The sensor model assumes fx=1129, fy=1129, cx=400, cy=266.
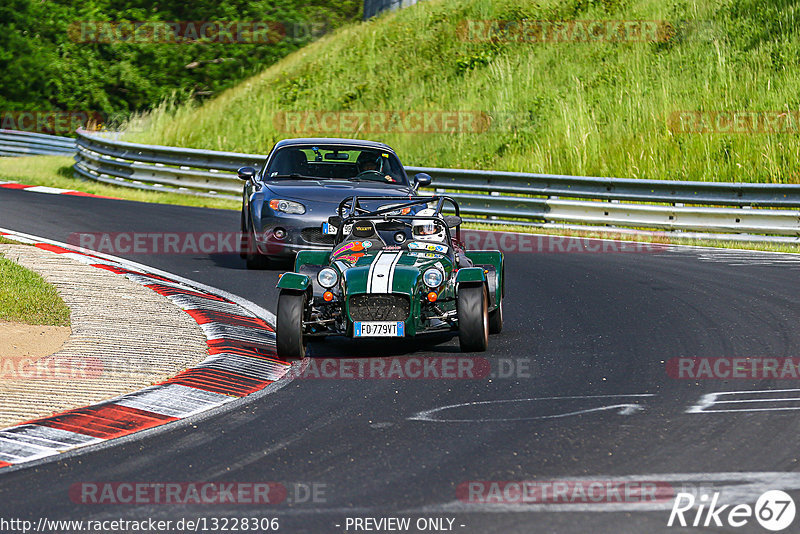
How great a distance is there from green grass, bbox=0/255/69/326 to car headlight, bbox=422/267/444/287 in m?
3.22

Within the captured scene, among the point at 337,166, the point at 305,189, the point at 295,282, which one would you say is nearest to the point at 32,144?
the point at 337,166

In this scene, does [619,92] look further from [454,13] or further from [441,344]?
[441,344]

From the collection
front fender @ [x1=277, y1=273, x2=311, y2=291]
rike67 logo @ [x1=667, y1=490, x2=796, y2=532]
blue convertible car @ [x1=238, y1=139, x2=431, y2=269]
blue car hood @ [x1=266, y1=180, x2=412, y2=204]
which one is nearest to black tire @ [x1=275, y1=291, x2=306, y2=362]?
front fender @ [x1=277, y1=273, x2=311, y2=291]

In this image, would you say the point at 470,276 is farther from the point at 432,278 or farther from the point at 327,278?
the point at 327,278

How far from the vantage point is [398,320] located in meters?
8.80

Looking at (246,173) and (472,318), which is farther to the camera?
(246,173)

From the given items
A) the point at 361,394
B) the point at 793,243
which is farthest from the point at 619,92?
the point at 361,394

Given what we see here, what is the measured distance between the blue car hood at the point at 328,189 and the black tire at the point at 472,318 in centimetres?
434

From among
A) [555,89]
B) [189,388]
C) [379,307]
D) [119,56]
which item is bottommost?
[189,388]

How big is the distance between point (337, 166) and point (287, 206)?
1296 millimetres

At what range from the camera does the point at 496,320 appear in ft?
32.7

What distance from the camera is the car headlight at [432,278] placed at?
29.8 feet

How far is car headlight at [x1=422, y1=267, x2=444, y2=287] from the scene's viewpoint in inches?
358

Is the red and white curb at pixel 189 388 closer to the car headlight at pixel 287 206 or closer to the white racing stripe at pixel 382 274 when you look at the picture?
the white racing stripe at pixel 382 274
